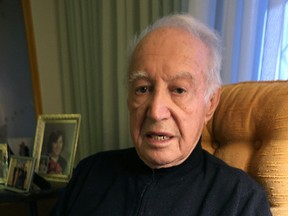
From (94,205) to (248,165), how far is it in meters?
0.49

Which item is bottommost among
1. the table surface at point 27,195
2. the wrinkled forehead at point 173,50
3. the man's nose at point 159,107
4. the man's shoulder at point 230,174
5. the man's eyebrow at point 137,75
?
the table surface at point 27,195

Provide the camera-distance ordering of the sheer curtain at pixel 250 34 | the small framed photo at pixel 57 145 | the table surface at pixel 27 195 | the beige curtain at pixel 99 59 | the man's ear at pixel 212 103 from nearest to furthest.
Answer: the man's ear at pixel 212 103 → the sheer curtain at pixel 250 34 → the table surface at pixel 27 195 → the small framed photo at pixel 57 145 → the beige curtain at pixel 99 59

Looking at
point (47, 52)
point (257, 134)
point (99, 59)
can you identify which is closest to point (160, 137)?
point (257, 134)

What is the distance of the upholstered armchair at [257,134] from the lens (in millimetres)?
800

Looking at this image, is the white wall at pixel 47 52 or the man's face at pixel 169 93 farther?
the white wall at pixel 47 52

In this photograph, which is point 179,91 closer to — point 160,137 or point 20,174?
point 160,137

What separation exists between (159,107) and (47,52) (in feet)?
5.82

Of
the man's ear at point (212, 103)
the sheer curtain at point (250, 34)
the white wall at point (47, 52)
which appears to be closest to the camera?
the man's ear at point (212, 103)

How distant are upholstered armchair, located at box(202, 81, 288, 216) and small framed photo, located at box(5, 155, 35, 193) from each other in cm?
86

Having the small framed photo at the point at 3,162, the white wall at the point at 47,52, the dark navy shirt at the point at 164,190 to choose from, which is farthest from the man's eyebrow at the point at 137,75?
the white wall at the point at 47,52

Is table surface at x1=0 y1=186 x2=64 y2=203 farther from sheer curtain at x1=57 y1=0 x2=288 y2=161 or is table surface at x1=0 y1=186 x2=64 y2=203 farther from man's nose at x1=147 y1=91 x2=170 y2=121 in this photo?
man's nose at x1=147 y1=91 x2=170 y2=121

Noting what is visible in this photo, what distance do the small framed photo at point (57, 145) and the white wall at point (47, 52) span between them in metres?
0.74

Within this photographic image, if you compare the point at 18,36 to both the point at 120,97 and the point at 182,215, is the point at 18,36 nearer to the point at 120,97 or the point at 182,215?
the point at 120,97

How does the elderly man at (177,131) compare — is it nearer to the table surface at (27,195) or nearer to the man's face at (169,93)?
the man's face at (169,93)
